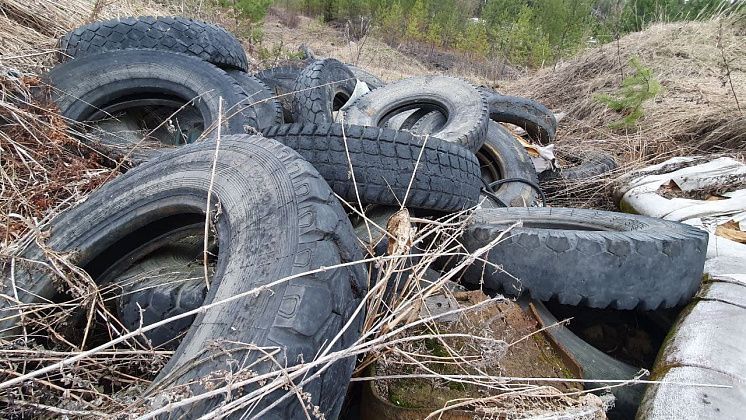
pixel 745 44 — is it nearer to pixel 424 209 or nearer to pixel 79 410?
pixel 424 209

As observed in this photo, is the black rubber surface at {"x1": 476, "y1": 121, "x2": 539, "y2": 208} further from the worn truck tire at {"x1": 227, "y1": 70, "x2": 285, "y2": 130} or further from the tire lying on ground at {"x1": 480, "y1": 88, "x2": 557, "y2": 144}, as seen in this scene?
the worn truck tire at {"x1": 227, "y1": 70, "x2": 285, "y2": 130}

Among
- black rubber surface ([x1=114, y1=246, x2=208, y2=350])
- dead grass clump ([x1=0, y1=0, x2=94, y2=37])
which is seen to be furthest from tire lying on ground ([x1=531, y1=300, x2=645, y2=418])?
dead grass clump ([x1=0, y1=0, x2=94, y2=37])

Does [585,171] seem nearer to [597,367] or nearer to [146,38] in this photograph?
[597,367]

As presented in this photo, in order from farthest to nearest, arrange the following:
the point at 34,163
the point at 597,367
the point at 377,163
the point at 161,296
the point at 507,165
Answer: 1. the point at 507,165
2. the point at 34,163
3. the point at 377,163
4. the point at 597,367
5. the point at 161,296

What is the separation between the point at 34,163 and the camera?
2264 mm

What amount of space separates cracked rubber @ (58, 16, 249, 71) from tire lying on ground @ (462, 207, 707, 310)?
2225mm

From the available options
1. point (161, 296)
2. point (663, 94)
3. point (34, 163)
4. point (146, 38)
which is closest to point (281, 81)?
point (146, 38)

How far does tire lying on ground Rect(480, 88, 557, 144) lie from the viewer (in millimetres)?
4398

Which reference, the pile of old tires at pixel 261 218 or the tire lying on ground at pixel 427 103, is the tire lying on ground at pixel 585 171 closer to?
the pile of old tires at pixel 261 218

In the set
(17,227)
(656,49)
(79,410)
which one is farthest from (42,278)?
(656,49)

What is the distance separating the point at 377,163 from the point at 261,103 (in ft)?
4.34

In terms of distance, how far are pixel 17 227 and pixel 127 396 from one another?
3.46ft

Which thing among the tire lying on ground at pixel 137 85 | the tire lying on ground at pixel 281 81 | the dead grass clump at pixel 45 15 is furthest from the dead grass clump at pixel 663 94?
the dead grass clump at pixel 45 15

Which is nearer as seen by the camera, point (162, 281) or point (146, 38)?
point (162, 281)
